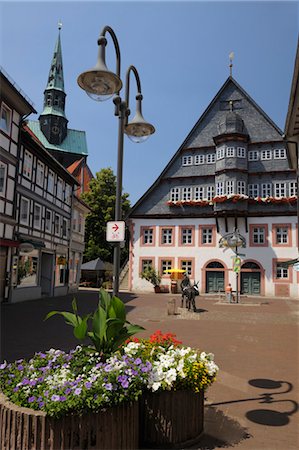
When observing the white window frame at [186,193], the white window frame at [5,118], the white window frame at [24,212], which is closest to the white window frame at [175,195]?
the white window frame at [186,193]

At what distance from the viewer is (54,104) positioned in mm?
61812

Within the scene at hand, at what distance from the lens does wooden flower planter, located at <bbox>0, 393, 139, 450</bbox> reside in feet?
10.3

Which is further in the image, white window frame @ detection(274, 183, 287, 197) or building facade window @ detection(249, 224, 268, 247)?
white window frame @ detection(274, 183, 287, 197)

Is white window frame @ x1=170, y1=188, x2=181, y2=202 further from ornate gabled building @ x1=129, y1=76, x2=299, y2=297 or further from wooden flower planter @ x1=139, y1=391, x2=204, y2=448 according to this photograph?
wooden flower planter @ x1=139, y1=391, x2=204, y2=448

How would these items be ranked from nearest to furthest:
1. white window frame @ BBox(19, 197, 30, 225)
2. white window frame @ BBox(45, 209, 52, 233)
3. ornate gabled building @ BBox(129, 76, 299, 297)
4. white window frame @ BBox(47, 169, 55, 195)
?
white window frame @ BBox(19, 197, 30, 225)
white window frame @ BBox(45, 209, 52, 233)
white window frame @ BBox(47, 169, 55, 195)
ornate gabled building @ BBox(129, 76, 299, 297)

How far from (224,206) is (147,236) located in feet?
26.3

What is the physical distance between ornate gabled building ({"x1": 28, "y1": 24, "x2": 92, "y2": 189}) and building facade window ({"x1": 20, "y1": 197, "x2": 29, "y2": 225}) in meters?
39.1

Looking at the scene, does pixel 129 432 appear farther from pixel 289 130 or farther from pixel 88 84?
pixel 289 130

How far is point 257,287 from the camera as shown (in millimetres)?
33312

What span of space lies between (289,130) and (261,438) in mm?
13164

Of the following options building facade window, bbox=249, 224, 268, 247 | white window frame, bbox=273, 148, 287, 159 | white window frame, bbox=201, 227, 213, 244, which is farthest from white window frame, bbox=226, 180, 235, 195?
white window frame, bbox=273, 148, 287, 159

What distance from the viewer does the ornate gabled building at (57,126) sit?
201ft

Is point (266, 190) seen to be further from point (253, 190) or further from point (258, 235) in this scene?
point (258, 235)

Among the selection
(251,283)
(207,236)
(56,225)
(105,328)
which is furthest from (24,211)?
(251,283)
